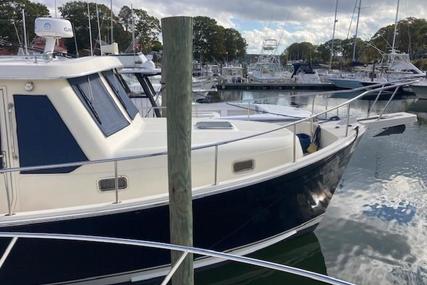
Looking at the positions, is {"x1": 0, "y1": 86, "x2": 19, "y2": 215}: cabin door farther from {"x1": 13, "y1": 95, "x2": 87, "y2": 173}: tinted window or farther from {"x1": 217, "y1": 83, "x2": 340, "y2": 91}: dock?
{"x1": 217, "y1": 83, "x2": 340, "y2": 91}: dock

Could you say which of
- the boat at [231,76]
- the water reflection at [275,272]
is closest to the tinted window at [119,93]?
the water reflection at [275,272]

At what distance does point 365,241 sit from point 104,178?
4.13 meters

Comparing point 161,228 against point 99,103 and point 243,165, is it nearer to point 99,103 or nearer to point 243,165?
point 243,165

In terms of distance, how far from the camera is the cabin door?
384cm

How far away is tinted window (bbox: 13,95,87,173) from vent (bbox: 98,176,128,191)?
0.31 m

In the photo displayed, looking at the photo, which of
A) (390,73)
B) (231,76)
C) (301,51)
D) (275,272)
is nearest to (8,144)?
(275,272)

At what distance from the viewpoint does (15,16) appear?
131ft

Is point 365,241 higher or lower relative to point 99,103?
lower

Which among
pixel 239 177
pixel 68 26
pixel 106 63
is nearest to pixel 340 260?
pixel 239 177

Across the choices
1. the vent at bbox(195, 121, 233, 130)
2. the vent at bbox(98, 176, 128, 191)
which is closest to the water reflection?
the vent at bbox(98, 176, 128, 191)

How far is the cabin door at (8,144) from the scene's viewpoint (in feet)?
12.6

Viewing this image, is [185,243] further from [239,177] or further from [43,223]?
[239,177]

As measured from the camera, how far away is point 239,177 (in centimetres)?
468

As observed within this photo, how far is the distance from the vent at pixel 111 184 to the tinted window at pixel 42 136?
1.02 ft
